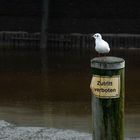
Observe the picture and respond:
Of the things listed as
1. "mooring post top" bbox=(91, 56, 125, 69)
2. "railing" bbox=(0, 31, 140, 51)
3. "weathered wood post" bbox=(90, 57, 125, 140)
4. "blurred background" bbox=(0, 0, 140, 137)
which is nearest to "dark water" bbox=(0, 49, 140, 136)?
"blurred background" bbox=(0, 0, 140, 137)

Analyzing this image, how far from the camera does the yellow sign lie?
16.1 ft

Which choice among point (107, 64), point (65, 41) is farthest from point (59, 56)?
point (107, 64)

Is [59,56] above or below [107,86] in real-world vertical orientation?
below

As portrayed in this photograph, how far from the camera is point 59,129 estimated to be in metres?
9.16

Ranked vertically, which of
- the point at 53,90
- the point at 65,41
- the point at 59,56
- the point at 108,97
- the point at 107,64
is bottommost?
the point at 53,90

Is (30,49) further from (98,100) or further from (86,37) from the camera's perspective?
(98,100)

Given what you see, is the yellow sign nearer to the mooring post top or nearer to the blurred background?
the mooring post top

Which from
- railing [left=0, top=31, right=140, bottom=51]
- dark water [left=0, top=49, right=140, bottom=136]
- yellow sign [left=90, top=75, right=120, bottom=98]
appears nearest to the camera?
yellow sign [left=90, top=75, right=120, bottom=98]

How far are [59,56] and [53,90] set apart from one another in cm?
648

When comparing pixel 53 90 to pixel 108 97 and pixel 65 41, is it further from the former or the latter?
pixel 65 41

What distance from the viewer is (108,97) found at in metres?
4.89

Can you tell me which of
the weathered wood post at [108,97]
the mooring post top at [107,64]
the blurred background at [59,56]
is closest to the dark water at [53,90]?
the blurred background at [59,56]

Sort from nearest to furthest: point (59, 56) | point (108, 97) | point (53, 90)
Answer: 1. point (108, 97)
2. point (53, 90)
3. point (59, 56)

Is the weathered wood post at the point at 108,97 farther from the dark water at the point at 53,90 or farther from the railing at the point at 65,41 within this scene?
the railing at the point at 65,41
